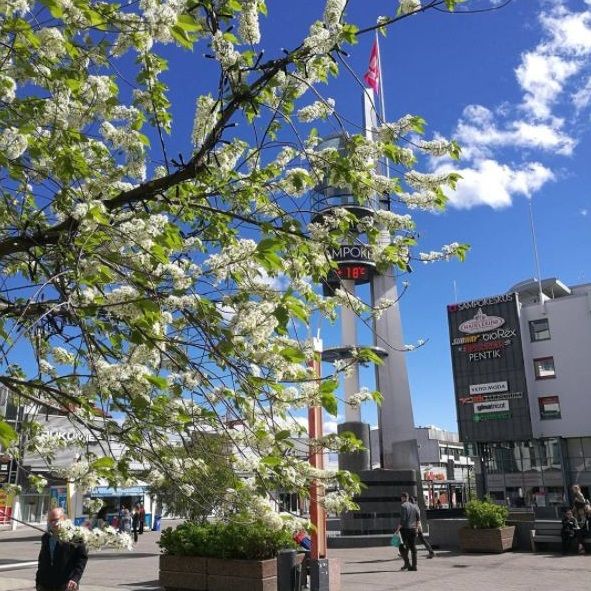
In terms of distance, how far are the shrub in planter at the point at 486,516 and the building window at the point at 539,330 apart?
39546 millimetres

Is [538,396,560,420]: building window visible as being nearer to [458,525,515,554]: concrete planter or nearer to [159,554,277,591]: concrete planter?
[458,525,515,554]: concrete planter

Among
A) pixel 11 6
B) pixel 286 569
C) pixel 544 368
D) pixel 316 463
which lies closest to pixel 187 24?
pixel 11 6

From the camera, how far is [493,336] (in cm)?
5712

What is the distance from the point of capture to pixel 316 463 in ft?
22.1

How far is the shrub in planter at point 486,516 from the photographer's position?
1855cm

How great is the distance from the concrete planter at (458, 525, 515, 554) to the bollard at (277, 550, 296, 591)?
1006 cm

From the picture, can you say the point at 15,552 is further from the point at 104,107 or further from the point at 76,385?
the point at 104,107

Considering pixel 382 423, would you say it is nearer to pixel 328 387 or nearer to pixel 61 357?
pixel 61 357

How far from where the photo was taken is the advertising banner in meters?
55.0

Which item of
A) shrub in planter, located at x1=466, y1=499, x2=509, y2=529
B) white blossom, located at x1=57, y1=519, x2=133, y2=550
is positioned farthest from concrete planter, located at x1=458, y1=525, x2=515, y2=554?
white blossom, located at x1=57, y1=519, x2=133, y2=550

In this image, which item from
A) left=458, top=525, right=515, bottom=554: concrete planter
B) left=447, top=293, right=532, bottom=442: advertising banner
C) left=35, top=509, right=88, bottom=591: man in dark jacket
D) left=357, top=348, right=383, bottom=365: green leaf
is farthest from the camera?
left=447, top=293, right=532, bottom=442: advertising banner

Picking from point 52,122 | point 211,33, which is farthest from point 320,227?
point 52,122

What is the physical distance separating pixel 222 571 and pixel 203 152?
8.80 meters

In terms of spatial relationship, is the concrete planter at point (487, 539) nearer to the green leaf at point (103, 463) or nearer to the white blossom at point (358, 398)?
the white blossom at point (358, 398)
